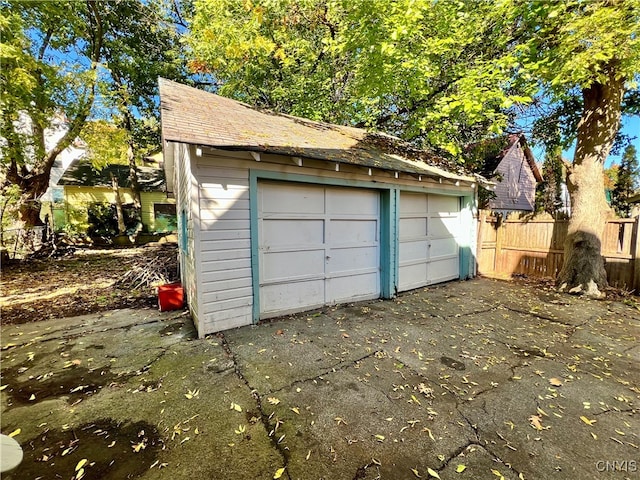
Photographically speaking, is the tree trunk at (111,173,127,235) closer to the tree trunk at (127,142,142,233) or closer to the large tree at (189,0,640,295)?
the tree trunk at (127,142,142,233)

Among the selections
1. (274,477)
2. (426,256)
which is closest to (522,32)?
(426,256)

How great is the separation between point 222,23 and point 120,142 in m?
6.43

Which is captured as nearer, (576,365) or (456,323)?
(576,365)

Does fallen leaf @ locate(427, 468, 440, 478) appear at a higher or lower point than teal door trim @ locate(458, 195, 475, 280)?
lower

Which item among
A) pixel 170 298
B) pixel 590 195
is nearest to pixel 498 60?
pixel 590 195

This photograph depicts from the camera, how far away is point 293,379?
2857 mm

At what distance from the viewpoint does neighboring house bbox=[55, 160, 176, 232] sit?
44.2 feet

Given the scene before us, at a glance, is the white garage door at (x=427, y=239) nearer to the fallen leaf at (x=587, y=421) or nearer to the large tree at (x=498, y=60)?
the large tree at (x=498, y=60)

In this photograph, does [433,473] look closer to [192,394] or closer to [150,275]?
[192,394]

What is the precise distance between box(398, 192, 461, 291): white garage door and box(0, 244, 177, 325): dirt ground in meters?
5.37

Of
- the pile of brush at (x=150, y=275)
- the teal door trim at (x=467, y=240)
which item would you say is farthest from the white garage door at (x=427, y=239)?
the pile of brush at (x=150, y=275)

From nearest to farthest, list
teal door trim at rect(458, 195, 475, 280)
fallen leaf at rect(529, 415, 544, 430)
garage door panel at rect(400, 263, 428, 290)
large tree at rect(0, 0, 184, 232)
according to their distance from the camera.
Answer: fallen leaf at rect(529, 415, 544, 430) < garage door panel at rect(400, 263, 428, 290) < teal door trim at rect(458, 195, 475, 280) < large tree at rect(0, 0, 184, 232)

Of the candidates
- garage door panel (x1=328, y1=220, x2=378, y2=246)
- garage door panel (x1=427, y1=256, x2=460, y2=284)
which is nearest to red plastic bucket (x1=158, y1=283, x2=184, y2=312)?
garage door panel (x1=328, y1=220, x2=378, y2=246)

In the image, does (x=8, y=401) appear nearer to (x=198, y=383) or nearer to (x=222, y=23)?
(x=198, y=383)
